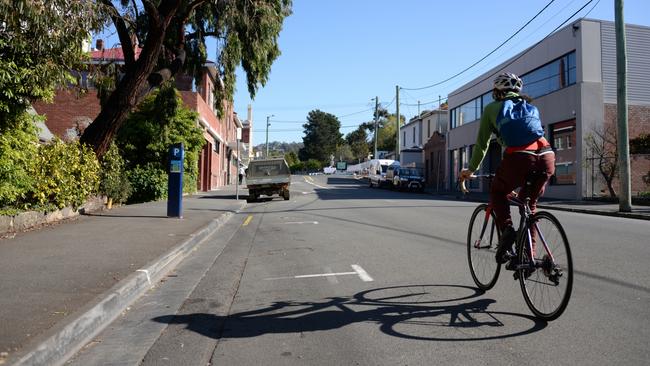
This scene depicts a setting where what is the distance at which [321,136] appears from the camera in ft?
395

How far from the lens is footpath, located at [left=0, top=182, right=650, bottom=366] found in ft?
13.7

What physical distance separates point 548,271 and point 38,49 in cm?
850

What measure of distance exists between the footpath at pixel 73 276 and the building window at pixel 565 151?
18981 millimetres

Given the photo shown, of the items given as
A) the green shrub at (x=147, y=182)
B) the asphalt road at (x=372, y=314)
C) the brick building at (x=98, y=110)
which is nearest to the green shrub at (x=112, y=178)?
the green shrub at (x=147, y=182)

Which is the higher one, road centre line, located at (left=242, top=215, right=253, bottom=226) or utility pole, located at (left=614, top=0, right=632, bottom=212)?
utility pole, located at (left=614, top=0, right=632, bottom=212)

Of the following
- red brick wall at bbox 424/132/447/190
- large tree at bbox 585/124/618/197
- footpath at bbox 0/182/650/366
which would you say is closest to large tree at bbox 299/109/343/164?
red brick wall at bbox 424/132/447/190

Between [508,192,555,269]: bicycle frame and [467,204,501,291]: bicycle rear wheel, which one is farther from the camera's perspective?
[467,204,501,291]: bicycle rear wheel

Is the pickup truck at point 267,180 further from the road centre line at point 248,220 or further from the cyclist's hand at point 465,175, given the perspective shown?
the cyclist's hand at point 465,175

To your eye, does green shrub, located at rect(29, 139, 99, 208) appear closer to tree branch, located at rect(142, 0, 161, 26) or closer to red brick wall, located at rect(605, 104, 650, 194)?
tree branch, located at rect(142, 0, 161, 26)

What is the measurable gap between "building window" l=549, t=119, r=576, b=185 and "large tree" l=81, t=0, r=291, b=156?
1438 centimetres

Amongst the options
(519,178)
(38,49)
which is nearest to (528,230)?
(519,178)

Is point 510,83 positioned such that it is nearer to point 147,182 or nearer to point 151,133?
point 147,182

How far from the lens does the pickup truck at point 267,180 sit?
1014 inches

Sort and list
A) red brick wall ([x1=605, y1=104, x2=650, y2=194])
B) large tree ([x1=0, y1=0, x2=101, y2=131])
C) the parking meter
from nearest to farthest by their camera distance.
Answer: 1. large tree ([x1=0, y1=0, x2=101, y2=131])
2. the parking meter
3. red brick wall ([x1=605, y1=104, x2=650, y2=194])
